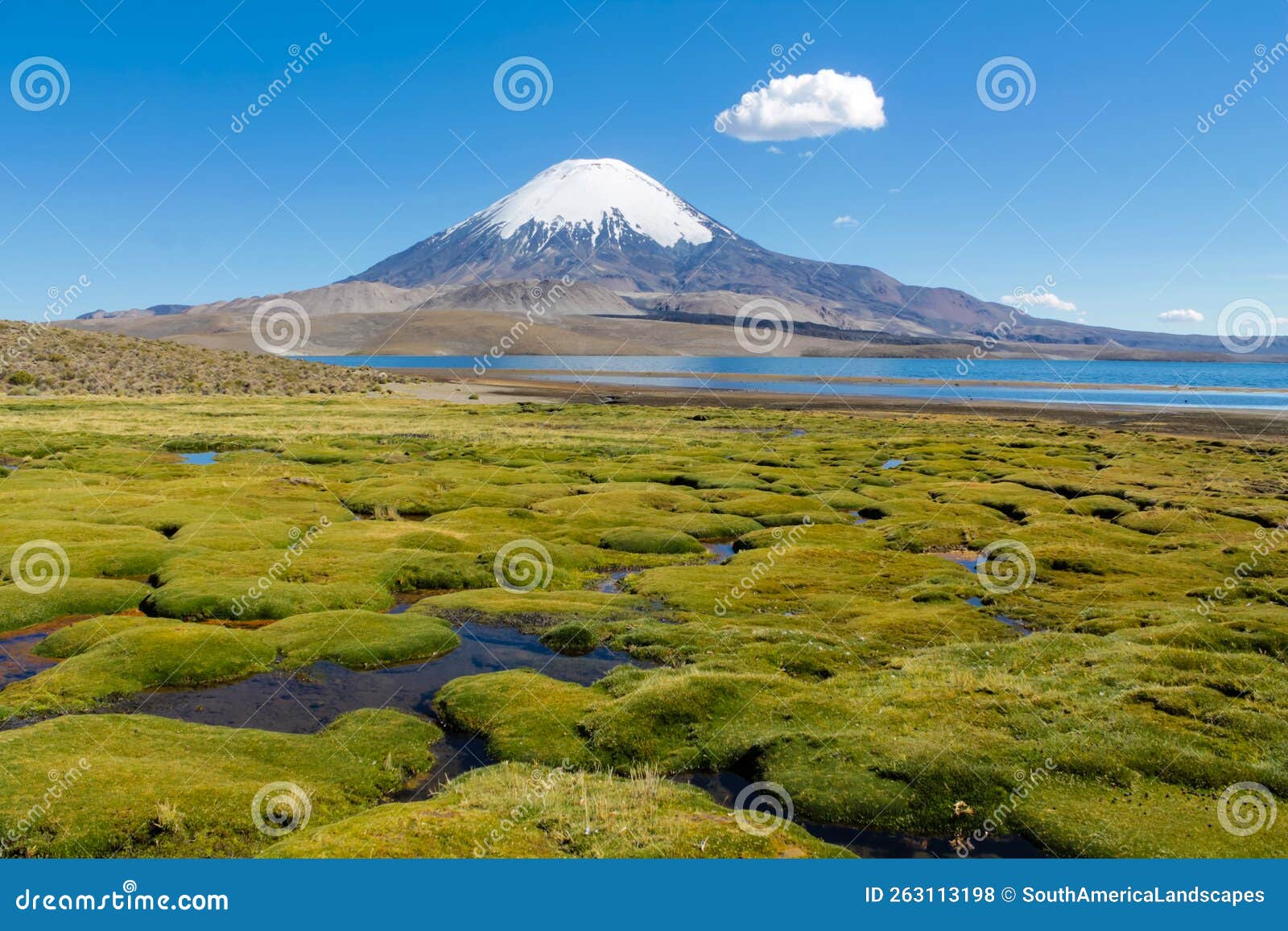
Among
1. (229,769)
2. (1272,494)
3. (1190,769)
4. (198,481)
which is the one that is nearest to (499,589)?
(229,769)

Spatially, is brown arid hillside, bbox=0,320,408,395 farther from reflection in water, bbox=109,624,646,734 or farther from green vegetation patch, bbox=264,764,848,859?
green vegetation patch, bbox=264,764,848,859

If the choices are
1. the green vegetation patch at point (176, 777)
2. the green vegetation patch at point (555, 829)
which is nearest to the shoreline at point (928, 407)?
the green vegetation patch at point (555, 829)

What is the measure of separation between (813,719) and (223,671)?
18.2 m

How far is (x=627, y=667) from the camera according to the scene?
26016mm

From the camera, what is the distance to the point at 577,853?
14930 mm

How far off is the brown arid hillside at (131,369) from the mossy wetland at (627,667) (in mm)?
92049

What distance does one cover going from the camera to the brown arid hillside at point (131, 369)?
134 m

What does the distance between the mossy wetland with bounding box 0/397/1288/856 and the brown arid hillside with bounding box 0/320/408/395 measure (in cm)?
9205

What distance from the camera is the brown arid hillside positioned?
134 m

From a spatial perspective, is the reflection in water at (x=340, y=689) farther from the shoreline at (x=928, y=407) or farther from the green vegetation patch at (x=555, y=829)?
the shoreline at (x=928, y=407)

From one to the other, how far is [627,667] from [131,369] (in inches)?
5989

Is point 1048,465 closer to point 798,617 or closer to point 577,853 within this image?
point 798,617

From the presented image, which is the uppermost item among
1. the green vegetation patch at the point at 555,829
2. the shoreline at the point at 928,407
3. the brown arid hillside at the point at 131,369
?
the brown arid hillside at the point at 131,369

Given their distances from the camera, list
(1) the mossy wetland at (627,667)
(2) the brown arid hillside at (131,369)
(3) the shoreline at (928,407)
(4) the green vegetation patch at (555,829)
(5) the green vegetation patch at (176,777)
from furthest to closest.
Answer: (2) the brown arid hillside at (131,369)
(3) the shoreline at (928,407)
(1) the mossy wetland at (627,667)
(5) the green vegetation patch at (176,777)
(4) the green vegetation patch at (555,829)
